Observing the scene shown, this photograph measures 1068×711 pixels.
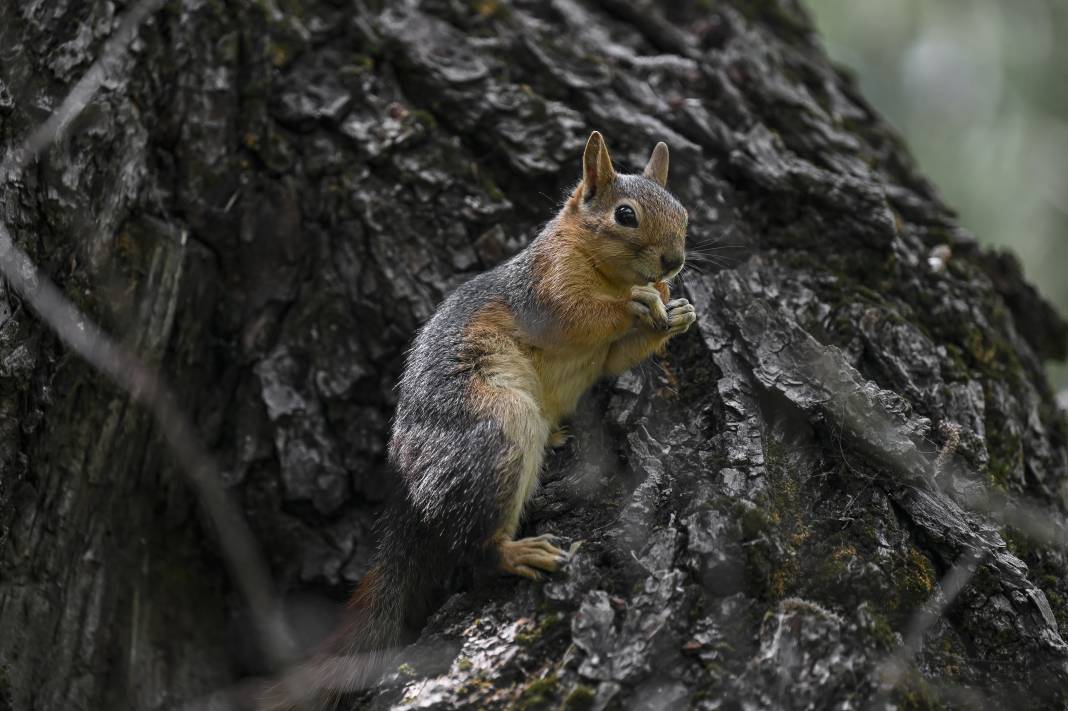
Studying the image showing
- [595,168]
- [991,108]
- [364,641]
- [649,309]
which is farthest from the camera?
[991,108]

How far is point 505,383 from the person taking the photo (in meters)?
3.38

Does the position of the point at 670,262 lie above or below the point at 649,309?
above

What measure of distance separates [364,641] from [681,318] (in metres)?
1.52

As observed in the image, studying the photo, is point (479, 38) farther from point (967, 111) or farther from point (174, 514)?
point (967, 111)

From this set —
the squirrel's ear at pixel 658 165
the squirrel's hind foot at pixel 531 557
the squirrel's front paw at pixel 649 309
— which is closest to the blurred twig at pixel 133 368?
the squirrel's hind foot at pixel 531 557

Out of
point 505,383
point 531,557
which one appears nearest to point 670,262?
point 505,383

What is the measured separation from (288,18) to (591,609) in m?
2.93

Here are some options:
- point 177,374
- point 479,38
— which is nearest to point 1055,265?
point 479,38

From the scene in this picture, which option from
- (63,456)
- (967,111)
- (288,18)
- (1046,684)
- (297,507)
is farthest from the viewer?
(967,111)

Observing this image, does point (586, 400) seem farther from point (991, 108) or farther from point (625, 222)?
point (991, 108)

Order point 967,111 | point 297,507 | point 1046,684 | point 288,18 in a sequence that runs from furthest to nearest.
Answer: point 967,111 < point 288,18 < point 297,507 < point 1046,684

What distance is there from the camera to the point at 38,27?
3367mm

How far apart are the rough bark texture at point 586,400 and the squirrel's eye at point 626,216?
43cm

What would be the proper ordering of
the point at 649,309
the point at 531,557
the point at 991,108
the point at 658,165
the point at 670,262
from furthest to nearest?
the point at 991,108
the point at 658,165
the point at 670,262
the point at 649,309
the point at 531,557
